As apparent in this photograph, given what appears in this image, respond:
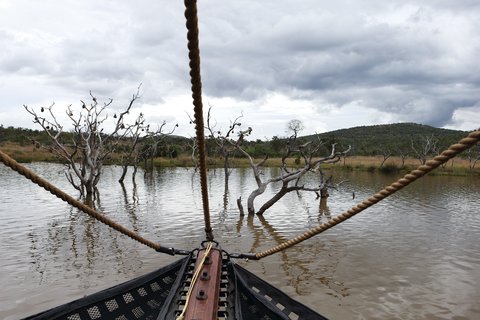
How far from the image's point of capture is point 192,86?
6.84ft

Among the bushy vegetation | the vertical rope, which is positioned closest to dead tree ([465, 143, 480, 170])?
the bushy vegetation

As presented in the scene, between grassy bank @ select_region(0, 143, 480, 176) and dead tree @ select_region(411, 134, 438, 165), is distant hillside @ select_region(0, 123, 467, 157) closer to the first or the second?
dead tree @ select_region(411, 134, 438, 165)

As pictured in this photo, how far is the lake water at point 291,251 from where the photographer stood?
6746 millimetres

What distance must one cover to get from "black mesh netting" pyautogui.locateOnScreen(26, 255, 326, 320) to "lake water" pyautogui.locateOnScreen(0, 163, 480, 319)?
10.8ft

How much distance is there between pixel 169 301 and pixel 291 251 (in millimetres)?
7393

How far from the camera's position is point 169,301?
2.91 meters

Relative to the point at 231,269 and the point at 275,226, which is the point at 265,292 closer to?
the point at 231,269

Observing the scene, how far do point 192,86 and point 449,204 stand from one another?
20.3 m

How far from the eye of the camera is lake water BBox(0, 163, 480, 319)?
6.75 meters

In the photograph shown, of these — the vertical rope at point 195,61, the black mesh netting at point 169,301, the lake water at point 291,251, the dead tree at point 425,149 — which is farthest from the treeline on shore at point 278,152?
the vertical rope at point 195,61

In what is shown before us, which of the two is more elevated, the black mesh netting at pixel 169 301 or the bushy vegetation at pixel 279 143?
the bushy vegetation at pixel 279 143

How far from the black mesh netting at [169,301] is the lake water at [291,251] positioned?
129 inches

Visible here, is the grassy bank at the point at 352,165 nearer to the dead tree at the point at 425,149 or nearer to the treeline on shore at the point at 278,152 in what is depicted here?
the treeline on shore at the point at 278,152

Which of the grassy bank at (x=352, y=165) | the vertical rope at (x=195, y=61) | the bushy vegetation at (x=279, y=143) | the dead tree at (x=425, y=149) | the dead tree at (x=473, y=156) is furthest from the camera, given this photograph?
the bushy vegetation at (x=279, y=143)
